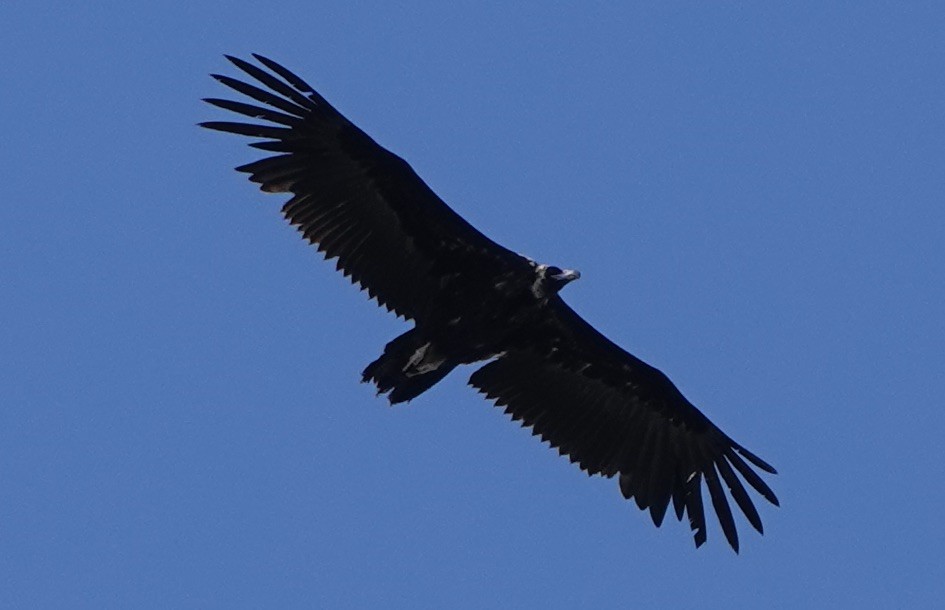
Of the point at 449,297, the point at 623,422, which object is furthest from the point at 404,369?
the point at 623,422

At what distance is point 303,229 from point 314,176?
0.62 m

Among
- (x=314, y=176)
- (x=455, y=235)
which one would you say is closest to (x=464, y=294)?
(x=455, y=235)

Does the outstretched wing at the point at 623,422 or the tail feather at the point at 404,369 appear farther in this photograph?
the outstretched wing at the point at 623,422

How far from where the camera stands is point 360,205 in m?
23.7

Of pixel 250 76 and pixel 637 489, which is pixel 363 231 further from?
pixel 637 489

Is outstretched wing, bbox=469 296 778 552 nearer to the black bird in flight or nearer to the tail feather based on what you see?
the black bird in flight

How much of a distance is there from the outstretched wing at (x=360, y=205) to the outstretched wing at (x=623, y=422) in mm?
1711

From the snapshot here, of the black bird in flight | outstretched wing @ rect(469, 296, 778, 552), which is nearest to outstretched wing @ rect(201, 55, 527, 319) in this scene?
the black bird in flight

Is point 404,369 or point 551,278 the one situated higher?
point 551,278

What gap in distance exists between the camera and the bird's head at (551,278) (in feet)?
75.9

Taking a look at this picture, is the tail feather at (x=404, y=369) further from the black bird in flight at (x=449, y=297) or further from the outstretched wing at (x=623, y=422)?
the outstretched wing at (x=623, y=422)

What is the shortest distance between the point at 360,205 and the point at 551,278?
241cm

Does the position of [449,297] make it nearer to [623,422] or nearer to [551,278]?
[551,278]

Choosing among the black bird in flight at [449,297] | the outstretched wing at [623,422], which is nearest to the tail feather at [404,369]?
the black bird in flight at [449,297]
